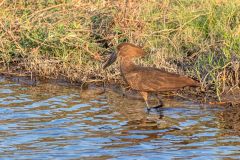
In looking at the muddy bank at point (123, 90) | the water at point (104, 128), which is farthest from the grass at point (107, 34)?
the water at point (104, 128)

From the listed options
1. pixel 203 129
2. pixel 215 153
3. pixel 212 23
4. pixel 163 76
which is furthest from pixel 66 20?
pixel 215 153

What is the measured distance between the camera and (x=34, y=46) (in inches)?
447

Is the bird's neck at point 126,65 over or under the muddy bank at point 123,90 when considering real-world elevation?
over

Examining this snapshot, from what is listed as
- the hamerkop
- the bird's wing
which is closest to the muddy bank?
the hamerkop

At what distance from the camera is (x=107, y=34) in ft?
37.3

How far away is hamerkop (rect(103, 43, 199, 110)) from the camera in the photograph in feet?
28.7

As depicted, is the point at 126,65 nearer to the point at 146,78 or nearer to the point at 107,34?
the point at 146,78

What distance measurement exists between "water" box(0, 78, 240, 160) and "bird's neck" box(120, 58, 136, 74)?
20.6 inches

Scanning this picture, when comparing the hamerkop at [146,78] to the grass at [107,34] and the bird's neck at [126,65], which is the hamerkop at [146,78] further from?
the grass at [107,34]

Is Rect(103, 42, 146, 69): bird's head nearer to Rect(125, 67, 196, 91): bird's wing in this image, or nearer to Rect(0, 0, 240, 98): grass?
Rect(125, 67, 196, 91): bird's wing

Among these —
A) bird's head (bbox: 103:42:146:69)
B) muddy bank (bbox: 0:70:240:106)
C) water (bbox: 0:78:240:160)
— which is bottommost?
water (bbox: 0:78:240:160)

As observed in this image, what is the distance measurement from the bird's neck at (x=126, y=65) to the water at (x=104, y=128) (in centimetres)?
52

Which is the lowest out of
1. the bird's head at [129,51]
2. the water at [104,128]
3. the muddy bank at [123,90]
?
the water at [104,128]

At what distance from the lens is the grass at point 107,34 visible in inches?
416
